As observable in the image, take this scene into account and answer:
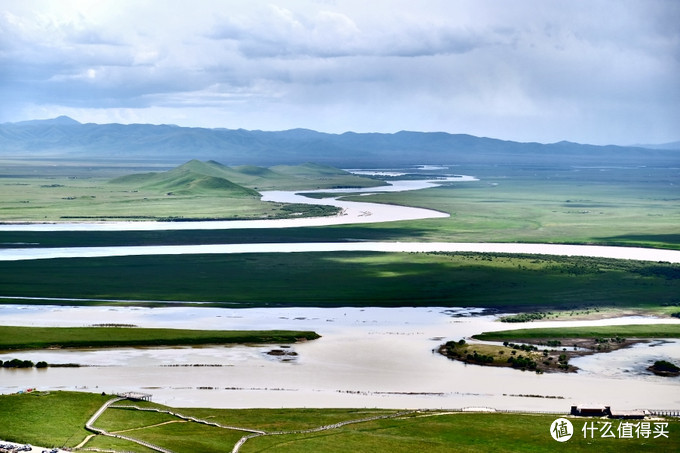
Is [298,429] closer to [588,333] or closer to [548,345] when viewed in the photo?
[548,345]

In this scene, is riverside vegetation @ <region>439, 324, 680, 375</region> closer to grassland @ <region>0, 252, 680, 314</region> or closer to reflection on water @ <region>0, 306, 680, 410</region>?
reflection on water @ <region>0, 306, 680, 410</region>

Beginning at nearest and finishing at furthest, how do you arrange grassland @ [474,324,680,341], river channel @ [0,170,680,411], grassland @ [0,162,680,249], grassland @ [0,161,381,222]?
river channel @ [0,170,680,411] → grassland @ [474,324,680,341] → grassland @ [0,162,680,249] → grassland @ [0,161,381,222]

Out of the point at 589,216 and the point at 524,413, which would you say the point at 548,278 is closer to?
the point at 524,413

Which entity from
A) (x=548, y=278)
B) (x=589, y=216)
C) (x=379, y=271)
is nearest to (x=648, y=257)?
(x=548, y=278)

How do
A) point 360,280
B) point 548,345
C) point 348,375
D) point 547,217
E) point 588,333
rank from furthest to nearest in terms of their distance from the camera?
point 547,217, point 360,280, point 588,333, point 548,345, point 348,375

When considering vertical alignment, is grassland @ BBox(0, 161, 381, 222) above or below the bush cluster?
above

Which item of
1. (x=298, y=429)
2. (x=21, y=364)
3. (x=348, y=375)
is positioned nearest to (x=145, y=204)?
(x=21, y=364)

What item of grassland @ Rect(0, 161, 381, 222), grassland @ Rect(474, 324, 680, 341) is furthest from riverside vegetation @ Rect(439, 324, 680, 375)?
grassland @ Rect(0, 161, 381, 222)
